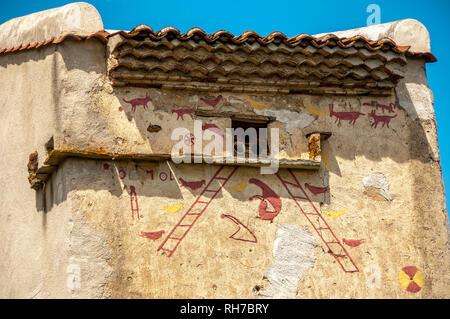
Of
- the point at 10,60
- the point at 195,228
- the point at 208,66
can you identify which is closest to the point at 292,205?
the point at 195,228

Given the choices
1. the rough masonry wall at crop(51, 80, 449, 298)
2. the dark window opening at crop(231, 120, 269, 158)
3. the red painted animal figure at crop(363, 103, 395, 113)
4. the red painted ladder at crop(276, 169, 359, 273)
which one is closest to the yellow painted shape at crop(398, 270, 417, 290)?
the rough masonry wall at crop(51, 80, 449, 298)

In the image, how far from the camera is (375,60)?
932cm

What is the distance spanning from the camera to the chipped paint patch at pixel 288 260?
8.68 meters

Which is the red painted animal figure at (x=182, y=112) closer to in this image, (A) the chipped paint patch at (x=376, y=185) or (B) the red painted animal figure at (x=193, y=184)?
(B) the red painted animal figure at (x=193, y=184)

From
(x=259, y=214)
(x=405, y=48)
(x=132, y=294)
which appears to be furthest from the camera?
(x=405, y=48)

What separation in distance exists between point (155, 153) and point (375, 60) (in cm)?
263

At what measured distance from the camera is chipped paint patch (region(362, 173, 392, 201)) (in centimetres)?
918

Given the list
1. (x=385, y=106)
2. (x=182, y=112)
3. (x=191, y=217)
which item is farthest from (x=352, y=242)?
(x=182, y=112)

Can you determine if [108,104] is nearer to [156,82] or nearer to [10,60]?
[156,82]

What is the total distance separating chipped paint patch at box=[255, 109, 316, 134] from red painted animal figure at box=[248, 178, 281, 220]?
69cm

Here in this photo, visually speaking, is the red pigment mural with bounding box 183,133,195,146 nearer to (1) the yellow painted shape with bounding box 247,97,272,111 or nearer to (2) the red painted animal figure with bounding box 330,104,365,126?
(1) the yellow painted shape with bounding box 247,97,272,111

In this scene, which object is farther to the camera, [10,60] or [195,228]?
[10,60]

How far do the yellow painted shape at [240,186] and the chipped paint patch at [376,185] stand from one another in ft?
4.30

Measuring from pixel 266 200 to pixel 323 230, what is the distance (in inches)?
26.7
